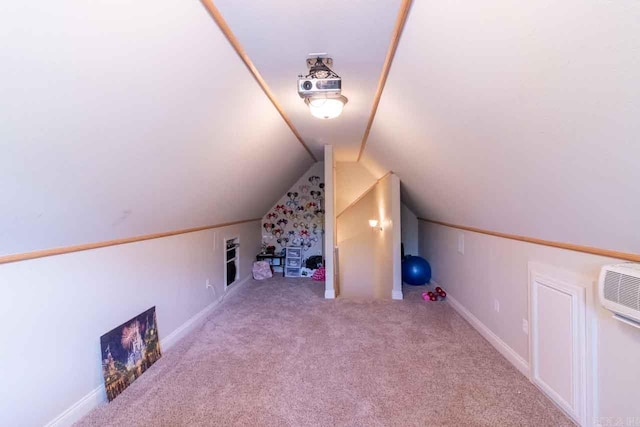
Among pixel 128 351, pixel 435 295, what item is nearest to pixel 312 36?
pixel 128 351

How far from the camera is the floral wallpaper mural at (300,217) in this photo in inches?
234

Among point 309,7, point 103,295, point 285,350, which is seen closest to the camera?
point 309,7

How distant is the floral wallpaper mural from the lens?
5949 mm

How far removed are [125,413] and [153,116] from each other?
5.92ft

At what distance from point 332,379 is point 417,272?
280cm

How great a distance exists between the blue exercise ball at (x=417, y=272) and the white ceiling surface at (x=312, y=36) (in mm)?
2953

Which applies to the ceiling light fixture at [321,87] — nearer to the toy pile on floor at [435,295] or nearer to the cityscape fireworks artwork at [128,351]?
the cityscape fireworks artwork at [128,351]

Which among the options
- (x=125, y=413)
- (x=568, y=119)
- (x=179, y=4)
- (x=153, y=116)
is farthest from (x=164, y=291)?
(x=568, y=119)

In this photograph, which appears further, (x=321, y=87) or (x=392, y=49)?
(x=321, y=87)

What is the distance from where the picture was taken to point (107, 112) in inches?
53.8

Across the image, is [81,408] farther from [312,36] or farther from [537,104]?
[537,104]

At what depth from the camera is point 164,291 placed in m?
2.74

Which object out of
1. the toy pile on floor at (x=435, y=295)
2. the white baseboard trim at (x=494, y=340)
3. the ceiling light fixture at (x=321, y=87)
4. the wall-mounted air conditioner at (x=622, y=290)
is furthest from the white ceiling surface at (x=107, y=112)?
the toy pile on floor at (x=435, y=295)

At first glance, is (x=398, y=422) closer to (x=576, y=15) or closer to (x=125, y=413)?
(x=125, y=413)
